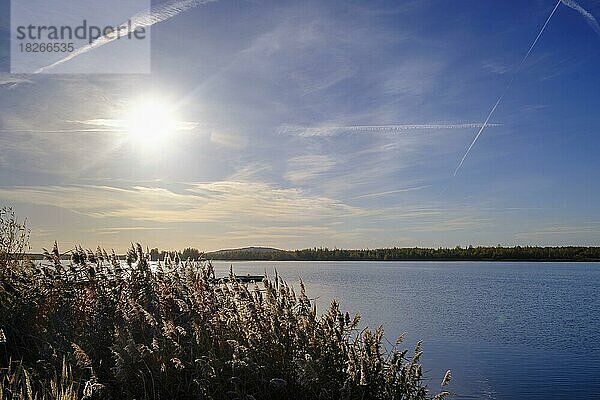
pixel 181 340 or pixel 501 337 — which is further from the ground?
pixel 181 340

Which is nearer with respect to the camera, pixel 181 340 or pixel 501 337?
pixel 181 340

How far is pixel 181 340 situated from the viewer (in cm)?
607

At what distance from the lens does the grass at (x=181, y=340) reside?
538 centimetres

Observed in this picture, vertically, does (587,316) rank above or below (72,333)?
below

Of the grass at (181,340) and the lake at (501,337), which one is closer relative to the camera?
the grass at (181,340)

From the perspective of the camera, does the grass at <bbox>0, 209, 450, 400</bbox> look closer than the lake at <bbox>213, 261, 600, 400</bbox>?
Yes

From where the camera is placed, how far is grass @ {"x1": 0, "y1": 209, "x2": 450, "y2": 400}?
5.38 meters

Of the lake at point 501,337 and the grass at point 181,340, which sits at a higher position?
the grass at point 181,340

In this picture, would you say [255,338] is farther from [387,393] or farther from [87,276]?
[87,276]

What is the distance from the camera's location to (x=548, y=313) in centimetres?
2108

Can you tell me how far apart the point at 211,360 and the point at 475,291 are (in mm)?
28542

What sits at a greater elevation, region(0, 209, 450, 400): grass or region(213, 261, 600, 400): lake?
region(0, 209, 450, 400): grass

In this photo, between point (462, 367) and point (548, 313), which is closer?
point (462, 367)

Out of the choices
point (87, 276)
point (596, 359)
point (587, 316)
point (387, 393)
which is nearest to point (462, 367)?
point (596, 359)
